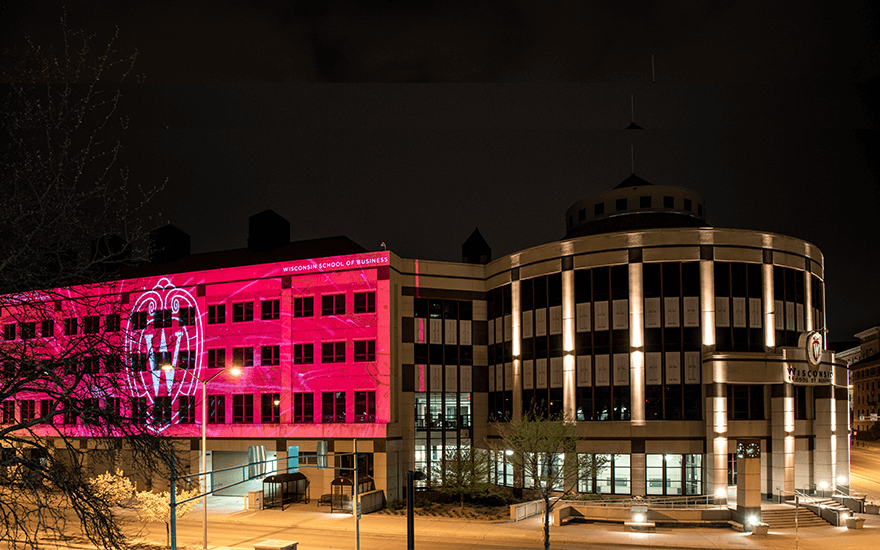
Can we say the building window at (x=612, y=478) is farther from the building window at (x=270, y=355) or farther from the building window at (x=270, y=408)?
the building window at (x=270, y=355)

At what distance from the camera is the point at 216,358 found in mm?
54500

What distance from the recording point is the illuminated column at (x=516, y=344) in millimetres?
50531

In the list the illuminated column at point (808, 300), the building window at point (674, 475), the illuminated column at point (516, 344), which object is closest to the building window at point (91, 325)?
the building window at point (674, 475)

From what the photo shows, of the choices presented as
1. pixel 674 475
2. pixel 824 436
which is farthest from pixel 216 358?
pixel 824 436

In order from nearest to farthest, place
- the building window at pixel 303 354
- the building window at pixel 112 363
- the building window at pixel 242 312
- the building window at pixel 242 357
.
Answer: the building window at pixel 112 363 < the building window at pixel 303 354 < the building window at pixel 242 357 < the building window at pixel 242 312

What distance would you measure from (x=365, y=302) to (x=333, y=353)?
4542 millimetres

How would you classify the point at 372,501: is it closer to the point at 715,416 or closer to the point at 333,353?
the point at 333,353

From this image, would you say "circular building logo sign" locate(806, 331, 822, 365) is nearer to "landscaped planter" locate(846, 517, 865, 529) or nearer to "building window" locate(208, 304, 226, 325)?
"landscaped planter" locate(846, 517, 865, 529)

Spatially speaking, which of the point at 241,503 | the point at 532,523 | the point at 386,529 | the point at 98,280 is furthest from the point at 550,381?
the point at 98,280

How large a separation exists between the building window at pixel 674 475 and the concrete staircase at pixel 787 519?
440 centimetres

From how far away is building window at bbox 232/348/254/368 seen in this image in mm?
53438

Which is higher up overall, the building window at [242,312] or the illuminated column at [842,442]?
the building window at [242,312]

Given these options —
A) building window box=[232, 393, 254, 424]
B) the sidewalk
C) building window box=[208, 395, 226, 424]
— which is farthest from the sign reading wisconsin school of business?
building window box=[208, 395, 226, 424]

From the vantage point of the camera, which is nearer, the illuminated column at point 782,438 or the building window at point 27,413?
the building window at point 27,413
